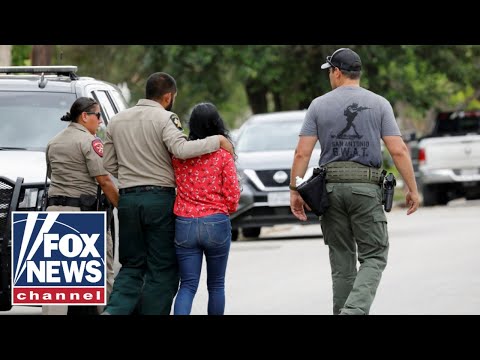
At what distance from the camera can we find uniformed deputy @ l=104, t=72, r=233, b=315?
379 inches

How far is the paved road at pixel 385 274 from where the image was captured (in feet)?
40.7

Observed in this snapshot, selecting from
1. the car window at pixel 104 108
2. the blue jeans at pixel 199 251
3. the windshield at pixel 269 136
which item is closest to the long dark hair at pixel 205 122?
the blue jeans at pixel 199 251

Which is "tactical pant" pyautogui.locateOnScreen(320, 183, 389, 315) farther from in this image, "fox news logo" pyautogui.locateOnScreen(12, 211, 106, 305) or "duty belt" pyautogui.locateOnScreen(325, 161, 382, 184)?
"fox news logo" pyautogui.locateOnScreen(12, 211, 106, 305)

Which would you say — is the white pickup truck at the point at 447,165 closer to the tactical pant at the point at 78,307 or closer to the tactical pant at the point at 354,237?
the tactical pant at the point at 78,307

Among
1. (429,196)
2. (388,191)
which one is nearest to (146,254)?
(388,191)

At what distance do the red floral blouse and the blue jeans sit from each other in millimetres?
68

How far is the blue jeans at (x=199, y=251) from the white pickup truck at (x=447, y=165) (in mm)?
20265

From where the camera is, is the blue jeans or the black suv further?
the black suv

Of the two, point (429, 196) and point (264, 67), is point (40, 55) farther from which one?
point (264, 67)

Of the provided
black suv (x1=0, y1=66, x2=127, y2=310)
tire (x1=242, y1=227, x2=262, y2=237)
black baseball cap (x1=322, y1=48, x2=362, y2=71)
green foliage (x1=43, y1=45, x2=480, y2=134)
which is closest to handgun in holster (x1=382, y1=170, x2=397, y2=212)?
black baseball cap (x1=322, y1=48, x2=362, y2=71)

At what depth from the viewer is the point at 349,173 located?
31.0ft
